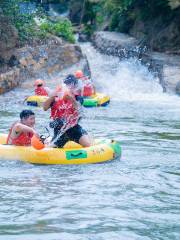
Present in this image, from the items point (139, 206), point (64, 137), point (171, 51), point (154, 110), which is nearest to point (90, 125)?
point (154, 110)

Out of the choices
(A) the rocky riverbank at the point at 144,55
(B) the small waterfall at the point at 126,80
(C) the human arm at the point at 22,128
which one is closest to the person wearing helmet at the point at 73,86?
(C) the human arm at the point at 22,128

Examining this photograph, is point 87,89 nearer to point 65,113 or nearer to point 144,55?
point 144,55

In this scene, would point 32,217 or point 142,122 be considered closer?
point 32,217

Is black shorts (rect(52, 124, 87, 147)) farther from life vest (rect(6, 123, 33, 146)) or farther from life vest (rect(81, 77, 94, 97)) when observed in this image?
life vest (rect(81, 77, 94, 97))

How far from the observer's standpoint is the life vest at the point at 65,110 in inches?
400

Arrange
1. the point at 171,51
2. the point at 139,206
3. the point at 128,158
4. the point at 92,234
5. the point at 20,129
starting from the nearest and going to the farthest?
1. the point at 92,234
2. the point at 139,206
3. the point at 20,129
4. the point at 128,158
5. the point at 171,51

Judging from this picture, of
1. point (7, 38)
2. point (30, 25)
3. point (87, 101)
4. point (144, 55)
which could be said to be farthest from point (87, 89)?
point (144, 55)

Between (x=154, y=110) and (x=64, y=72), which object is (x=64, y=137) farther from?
(x=64, y=72)

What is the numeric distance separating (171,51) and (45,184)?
16589 mm

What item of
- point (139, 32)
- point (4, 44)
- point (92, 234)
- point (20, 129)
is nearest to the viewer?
point (92, 234)

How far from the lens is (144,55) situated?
24688 millimetres

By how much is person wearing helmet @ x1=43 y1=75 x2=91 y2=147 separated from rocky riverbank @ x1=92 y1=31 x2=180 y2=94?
11.0 m

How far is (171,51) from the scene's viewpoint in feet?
81.2

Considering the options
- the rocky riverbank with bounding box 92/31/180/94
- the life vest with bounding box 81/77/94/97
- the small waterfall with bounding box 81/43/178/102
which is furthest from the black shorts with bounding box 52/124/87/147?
the rocky riverbank with bounding box 92/31/180/94
